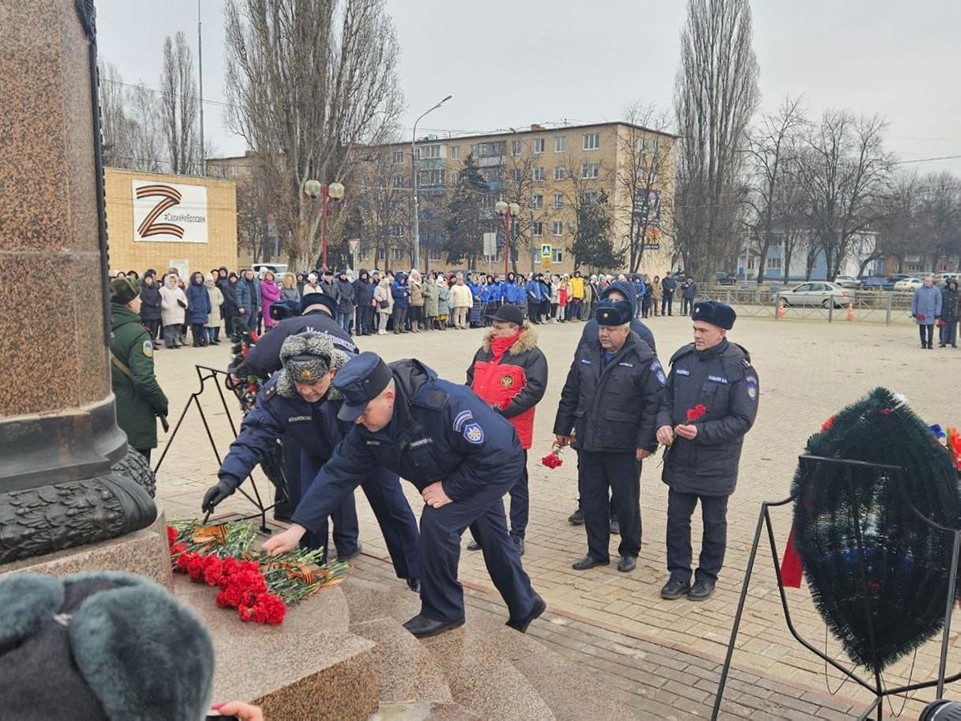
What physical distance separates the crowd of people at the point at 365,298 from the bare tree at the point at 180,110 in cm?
2373

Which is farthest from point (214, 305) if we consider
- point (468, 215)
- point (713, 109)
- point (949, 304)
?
point (468, 215)

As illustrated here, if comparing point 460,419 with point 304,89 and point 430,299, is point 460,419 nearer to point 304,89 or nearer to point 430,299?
point 430,299

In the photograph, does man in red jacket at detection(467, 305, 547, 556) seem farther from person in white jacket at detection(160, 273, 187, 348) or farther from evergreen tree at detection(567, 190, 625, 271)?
evergreen tree at detection(567, 190, 625, 271)

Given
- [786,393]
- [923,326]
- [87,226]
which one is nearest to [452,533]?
[87,226]

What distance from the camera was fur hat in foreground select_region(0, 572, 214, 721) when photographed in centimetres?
118

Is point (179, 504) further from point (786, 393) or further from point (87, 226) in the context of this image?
point (786, 393)

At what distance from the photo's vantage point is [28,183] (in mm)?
2949

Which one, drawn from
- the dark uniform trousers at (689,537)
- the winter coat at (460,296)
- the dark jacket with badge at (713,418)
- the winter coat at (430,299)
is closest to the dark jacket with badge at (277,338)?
the dark jacket with badge at (713,418)

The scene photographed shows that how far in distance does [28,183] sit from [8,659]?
7.24ft

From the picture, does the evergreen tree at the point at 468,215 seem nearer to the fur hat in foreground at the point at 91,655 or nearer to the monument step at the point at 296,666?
the monument step at the point at 296,666

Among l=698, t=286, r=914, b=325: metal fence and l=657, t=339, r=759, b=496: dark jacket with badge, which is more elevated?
l=657, t=339, r=759, b=496: dark jacket with badge

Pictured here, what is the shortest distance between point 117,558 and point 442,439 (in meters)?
1.63

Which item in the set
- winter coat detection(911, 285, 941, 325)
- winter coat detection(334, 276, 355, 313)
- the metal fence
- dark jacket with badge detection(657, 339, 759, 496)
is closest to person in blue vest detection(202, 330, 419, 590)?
dark jacket with badge detection(657, 339, 759, 496)

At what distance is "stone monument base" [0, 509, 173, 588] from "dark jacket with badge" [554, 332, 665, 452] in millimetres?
3358
